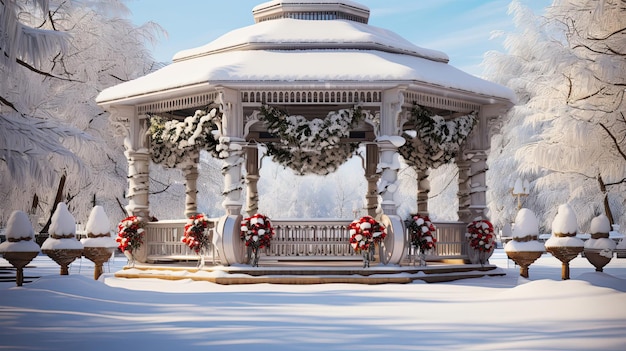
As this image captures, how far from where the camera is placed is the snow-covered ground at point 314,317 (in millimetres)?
8031

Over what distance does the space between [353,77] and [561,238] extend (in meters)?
5.38

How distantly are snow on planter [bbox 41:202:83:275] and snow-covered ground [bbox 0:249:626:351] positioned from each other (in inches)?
78.9

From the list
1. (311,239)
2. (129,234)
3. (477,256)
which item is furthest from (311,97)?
(477,256)

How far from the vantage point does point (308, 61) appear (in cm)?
1695

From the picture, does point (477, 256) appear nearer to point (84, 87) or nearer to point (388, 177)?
point (388, 177)

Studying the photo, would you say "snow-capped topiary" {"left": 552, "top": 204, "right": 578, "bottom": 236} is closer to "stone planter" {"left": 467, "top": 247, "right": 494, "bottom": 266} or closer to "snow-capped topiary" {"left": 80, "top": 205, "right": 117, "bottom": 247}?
"stone planter" {"left": 467, "top": 247, "right": 494, "bottom": 266}

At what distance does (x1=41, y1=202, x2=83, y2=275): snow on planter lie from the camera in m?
15.1

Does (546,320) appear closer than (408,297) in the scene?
Yes

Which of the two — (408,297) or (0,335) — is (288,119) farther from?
(0,335)

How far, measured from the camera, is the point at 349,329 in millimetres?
9055

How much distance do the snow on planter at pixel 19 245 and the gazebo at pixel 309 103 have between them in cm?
361

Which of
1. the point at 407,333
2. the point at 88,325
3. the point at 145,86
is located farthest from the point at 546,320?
the point at 145,86

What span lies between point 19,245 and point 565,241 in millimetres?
10702

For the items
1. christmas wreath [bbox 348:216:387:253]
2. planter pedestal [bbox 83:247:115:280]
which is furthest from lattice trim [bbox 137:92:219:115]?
christmas wreath [bbox 348:216:387:253]
